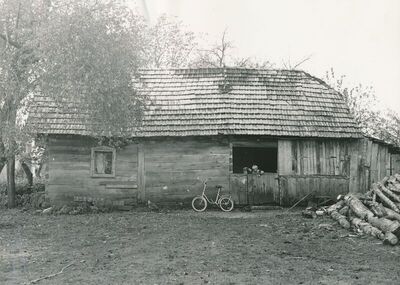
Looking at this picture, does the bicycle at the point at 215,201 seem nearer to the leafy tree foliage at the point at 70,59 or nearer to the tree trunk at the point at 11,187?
the leafy tree foliage at the point at 70,59

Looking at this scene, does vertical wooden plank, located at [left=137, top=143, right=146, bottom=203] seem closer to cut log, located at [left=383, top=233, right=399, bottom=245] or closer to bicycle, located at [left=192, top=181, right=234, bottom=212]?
bicycle, located at [left=192, top=181, right=234, bottom=212]

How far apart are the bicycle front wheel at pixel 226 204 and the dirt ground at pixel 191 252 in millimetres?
2399

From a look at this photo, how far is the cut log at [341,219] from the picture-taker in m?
12.9

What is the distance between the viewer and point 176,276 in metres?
8.13

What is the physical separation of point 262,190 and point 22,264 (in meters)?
10.3

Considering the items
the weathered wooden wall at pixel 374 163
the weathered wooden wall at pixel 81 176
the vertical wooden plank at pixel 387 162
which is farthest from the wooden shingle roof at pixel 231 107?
the vertical wooden plank at pixel 387 162

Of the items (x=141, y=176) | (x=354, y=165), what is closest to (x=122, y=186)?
(x=141, y=176)

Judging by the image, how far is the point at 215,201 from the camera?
57.3ft

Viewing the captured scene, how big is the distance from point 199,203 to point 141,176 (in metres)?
2.30

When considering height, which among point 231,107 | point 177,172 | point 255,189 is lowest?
point 255,189

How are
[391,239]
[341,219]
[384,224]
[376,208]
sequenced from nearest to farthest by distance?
[391,239] < [384,224] < [376,208] < [341,219]

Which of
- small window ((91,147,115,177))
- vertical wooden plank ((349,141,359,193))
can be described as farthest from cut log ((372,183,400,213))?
small window ((91,147,115,177))

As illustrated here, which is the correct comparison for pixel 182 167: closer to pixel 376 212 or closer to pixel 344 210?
pixel 344 210

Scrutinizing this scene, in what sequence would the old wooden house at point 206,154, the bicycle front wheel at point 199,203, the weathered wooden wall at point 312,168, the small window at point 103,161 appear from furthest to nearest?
the weathered wooden wall at point 312,168 < the small window at point 103,161 < the old wooden house at point 206,154 < the bicycle front wheel at point 199,203
